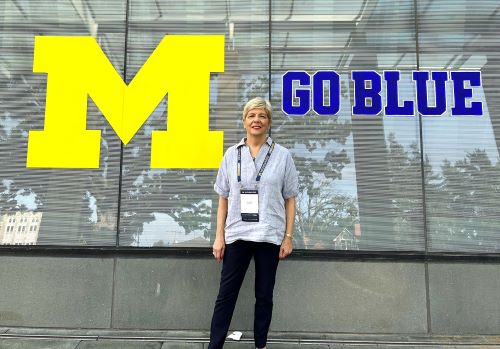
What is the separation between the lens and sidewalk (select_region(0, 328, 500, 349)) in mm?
3932

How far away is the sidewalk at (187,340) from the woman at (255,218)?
0.81 metres

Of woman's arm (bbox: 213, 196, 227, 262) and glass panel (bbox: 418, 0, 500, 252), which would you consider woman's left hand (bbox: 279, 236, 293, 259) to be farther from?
glass panel (bbox: 418, 0, 500, 252)

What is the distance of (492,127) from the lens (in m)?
4.50

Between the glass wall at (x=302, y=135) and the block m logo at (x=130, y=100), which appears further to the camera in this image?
the block m logo at (x=130, y=100)

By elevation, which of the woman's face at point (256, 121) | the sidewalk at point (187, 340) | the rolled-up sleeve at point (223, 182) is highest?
the woman's face at point (256, 121)

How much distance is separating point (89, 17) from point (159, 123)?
4.62ft

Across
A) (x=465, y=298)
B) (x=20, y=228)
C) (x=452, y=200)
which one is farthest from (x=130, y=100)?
(x=465, y=298)

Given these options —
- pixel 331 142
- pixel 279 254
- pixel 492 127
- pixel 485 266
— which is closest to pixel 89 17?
pixel 331 142

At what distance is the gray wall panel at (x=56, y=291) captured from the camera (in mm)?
4293

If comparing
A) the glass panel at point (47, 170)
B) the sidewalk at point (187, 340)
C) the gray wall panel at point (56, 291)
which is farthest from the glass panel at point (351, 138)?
the gray wall panel at point (56, 291)

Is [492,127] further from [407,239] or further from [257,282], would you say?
[257,282]

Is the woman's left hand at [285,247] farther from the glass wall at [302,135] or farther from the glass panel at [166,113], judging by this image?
the glass panel at [166,113]

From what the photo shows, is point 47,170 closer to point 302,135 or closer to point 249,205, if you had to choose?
point 249,205

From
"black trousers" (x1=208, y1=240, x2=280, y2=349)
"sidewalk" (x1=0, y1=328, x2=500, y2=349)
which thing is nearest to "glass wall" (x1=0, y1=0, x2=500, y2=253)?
"sidewalk" (x1=0, y1=328, x2=500, y2=349)
